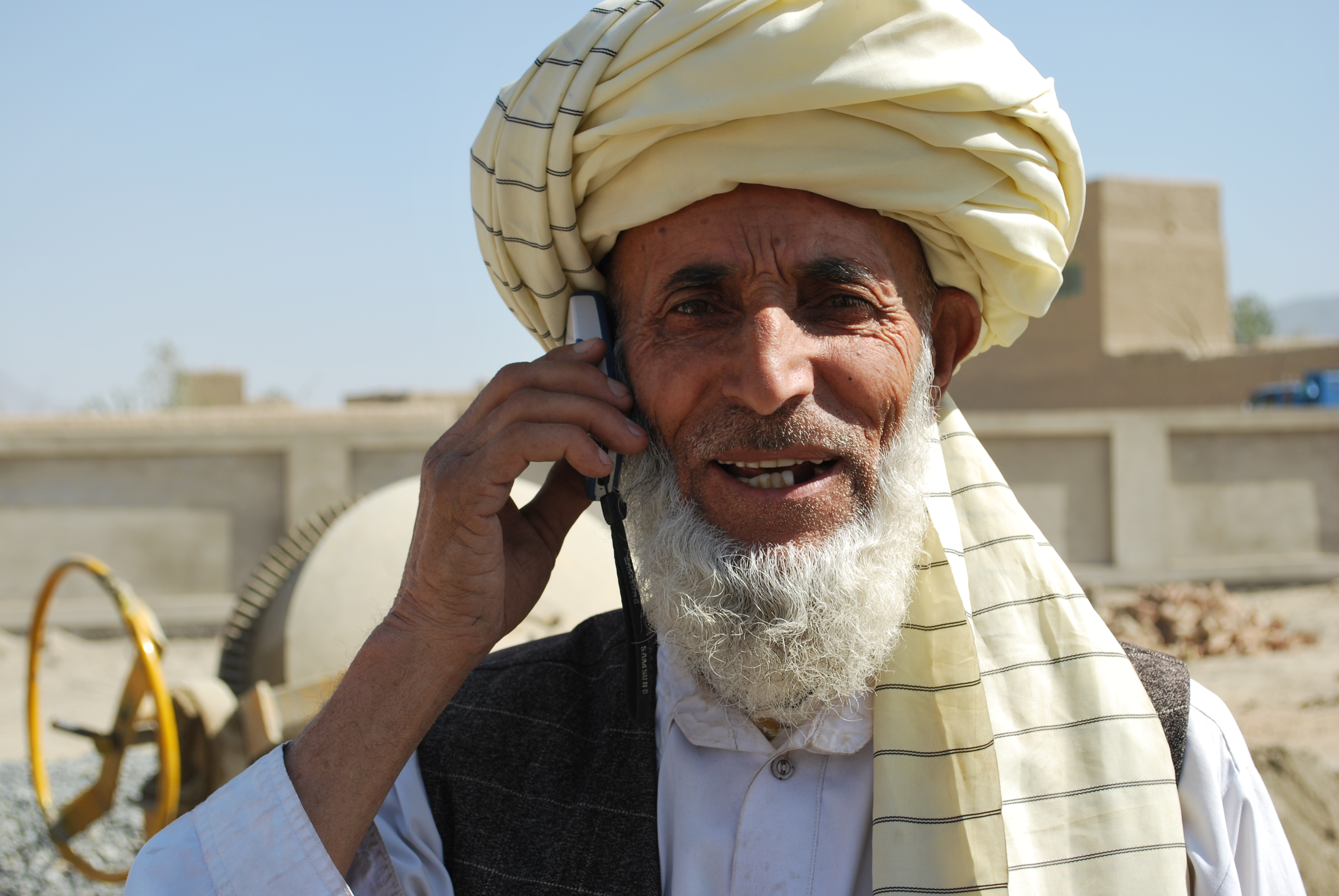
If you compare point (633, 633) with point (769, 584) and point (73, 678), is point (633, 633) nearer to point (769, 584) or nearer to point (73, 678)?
point (769, 584)

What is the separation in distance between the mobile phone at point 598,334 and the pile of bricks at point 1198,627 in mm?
7452

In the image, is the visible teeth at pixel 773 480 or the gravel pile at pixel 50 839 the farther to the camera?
the gravel pile at pixel 50 839

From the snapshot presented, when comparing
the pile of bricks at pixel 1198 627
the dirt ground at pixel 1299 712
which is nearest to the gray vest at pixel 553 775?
the dirt ground at pixel 1299 712

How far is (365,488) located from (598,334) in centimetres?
977

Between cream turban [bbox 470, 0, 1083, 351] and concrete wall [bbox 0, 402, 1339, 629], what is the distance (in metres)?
8.11

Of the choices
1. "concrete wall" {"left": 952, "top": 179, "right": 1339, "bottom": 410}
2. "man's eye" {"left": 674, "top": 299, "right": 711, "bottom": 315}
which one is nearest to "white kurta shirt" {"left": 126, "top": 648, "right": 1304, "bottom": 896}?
"man's eye" {"left": 674, "top": 299, "right": 711, "bottom": 315}

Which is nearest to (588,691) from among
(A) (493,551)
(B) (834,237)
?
(A) (493,551)

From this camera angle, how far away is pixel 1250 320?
50250 millimetres

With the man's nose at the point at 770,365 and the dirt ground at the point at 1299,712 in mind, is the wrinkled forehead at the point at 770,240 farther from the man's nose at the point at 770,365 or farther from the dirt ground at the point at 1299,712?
the dirt ground at the point at 1299,712

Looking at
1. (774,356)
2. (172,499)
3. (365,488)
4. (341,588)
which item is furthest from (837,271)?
(172,499)

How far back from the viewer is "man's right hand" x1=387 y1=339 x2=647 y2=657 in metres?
1.52

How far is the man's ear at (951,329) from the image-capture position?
1870 mm

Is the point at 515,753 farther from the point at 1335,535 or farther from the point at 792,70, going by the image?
the point at 1335,535

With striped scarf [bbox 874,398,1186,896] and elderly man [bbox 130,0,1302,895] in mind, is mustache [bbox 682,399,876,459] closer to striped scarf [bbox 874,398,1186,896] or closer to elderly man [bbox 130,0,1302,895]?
elderly man [bbox 130,0,1302,895]
